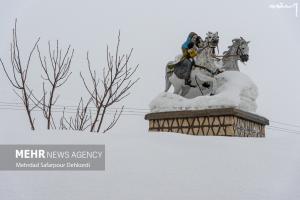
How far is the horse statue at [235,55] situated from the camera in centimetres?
1170

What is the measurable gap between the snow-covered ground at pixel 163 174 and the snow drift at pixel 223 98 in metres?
4.42

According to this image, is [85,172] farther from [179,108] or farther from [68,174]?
[179,108]

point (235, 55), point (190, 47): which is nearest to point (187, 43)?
point (190, 47)

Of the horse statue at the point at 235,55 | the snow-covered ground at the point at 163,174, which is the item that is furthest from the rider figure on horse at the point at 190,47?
the snow-covered ground at the point at 163,174

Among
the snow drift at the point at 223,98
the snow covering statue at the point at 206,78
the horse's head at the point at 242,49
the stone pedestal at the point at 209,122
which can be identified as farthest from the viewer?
the horse's head at the point at 242,49

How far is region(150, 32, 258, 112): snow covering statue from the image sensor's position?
36.6 feet

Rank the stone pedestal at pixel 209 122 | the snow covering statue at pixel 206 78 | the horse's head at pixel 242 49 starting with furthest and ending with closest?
the horse's head at pixel 242 49, the snow covering statue at pixel 206 78, the stone pedestal at pixel 209 122

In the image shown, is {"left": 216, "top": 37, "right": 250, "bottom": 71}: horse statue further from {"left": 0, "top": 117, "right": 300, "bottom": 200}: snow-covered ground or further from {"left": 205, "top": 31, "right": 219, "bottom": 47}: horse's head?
{"left": 0, "top": 117, "right": 300, "bottom": 200}: snow-covered ground

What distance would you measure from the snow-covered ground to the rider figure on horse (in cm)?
540

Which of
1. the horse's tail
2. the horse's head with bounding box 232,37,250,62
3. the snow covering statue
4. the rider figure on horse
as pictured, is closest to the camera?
the snow covering statue

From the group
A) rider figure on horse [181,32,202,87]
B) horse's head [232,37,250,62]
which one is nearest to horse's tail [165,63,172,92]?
rider figure on horse [181,32,202,87]

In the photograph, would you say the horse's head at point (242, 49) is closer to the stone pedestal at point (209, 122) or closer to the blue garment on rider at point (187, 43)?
the blue garment on rider at point (187, 43)

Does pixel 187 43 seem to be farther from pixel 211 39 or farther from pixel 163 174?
pixel 163 174

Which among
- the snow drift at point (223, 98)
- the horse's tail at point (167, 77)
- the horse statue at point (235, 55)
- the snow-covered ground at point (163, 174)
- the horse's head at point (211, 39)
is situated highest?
the horse's head at point (211, 39)
